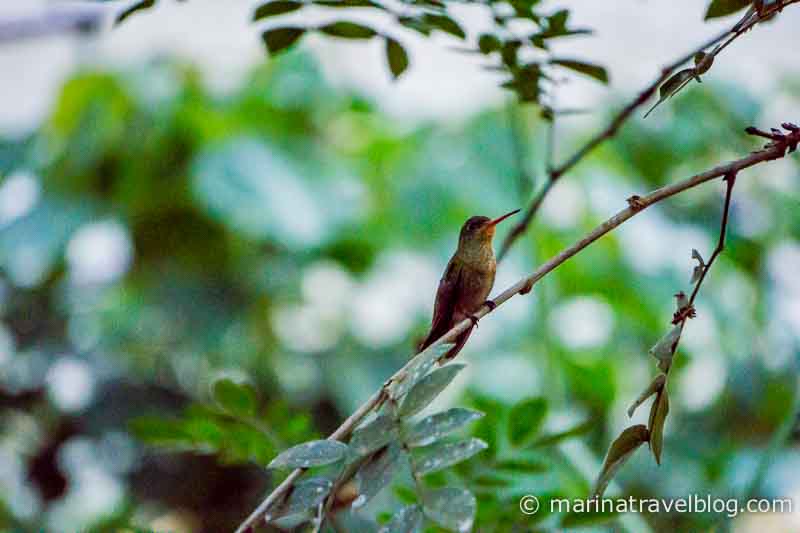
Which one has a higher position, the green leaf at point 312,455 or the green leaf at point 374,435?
the green leaf at point 374,435

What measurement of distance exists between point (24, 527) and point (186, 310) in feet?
4.23

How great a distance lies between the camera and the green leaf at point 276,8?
113 centimetres

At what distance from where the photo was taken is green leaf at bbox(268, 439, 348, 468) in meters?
0.81

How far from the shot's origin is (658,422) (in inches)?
32.7

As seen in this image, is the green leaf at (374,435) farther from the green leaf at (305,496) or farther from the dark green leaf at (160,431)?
the dark green leaf at (160,431)

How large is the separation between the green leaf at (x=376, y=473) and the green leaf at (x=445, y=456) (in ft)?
0.06

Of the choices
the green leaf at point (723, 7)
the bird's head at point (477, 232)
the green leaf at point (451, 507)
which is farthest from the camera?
the bird's head at point (477, 232)

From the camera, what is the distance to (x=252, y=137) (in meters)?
4.01

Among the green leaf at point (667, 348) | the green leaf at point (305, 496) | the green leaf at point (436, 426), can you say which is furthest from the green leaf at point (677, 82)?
the green leaf at point (305, 496)

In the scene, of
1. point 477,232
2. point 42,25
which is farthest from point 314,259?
point 477,232

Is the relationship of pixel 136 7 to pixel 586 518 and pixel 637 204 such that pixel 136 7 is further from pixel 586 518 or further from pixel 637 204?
pixel 586 518

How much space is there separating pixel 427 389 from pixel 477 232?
81 cm

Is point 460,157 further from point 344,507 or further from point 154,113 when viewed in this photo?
point 344,507

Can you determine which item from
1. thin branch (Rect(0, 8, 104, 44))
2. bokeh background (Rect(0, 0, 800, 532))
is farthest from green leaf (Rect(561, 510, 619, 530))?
thin branch (Rect(0, 8, 104, 44))
